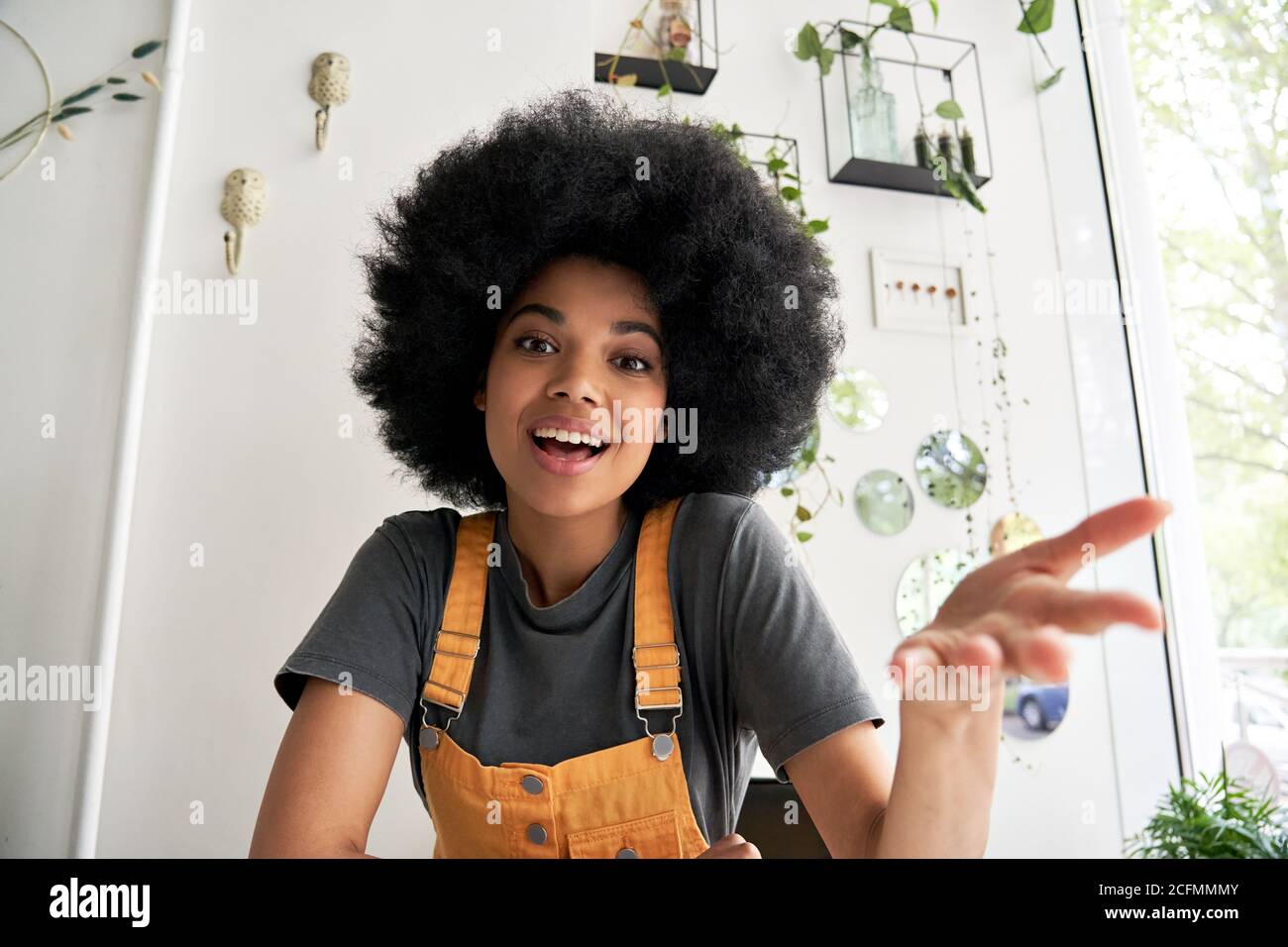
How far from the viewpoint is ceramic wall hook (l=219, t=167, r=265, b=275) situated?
1.58m

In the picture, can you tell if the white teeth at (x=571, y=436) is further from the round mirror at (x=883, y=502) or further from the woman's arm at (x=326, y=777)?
the round mirror at (x=883, y=502)

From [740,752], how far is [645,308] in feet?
1.64

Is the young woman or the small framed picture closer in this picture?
the young woman

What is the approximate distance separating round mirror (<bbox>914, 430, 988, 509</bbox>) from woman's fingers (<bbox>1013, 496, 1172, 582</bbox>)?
1.73 meters

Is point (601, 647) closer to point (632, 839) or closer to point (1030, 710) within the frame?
point (632, 839)

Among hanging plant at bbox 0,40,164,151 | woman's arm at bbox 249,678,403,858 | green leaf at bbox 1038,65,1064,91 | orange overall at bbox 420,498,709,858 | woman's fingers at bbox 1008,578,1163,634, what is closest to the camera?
woman's fingers at bbox 1008,578,1163,634

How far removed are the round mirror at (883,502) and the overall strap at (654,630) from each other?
124 centimetres

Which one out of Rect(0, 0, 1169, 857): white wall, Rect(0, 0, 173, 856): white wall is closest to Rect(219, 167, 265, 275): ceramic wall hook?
Rect(0, 0, 1169, 857): white wall

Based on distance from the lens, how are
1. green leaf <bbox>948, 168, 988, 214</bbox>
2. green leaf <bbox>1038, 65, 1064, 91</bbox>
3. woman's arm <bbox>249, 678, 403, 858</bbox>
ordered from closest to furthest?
1. woman's arm <bbox>249, 678, 403, 858</bbox>
2. green leaf <bbox>948, 168, 988, 214</bbox>
3. green leaf <bbox>1038, 65, 1064, 91</bbox>

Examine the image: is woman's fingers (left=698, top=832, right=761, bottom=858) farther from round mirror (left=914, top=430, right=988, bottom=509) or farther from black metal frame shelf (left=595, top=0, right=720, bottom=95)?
black metal frame shelf (left=595, top=0, right=720, bottom=95)

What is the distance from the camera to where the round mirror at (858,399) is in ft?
7.00

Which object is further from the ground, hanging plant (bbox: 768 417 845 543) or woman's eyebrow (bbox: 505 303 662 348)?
hanging plant (bbox: 768 417 845 543)

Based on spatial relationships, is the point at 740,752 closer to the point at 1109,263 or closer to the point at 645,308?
the point at 645,308

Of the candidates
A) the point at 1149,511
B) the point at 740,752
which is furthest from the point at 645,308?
the point at 1149,511
